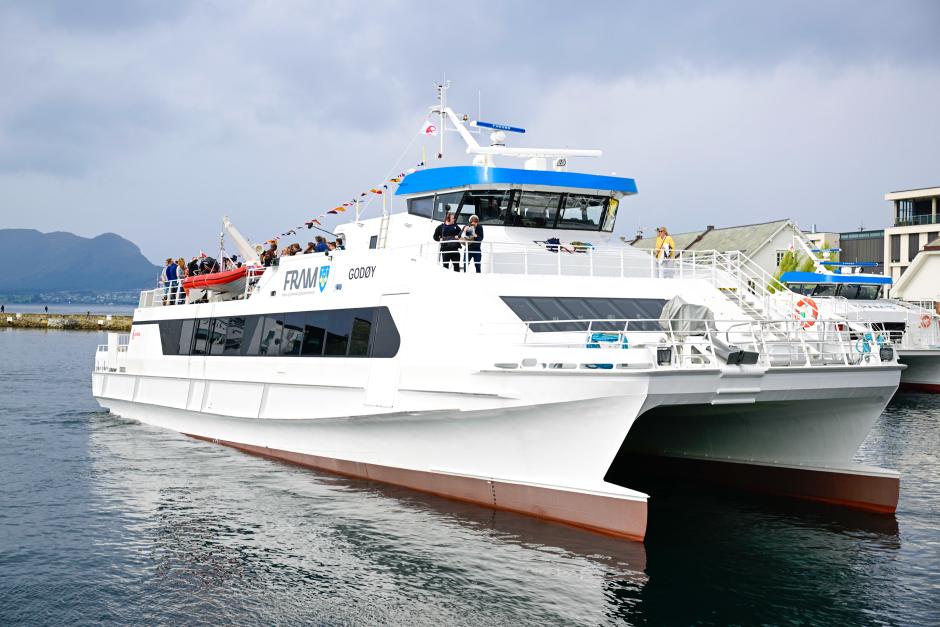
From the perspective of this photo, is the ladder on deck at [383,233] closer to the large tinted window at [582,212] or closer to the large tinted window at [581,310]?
the large tinted window at [582,212]

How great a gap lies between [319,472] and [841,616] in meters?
8.04

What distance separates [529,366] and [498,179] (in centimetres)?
409

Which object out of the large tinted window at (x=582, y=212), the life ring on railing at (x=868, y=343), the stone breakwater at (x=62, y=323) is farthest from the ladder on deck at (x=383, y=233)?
the stone breakwater at (x=62, y=323)

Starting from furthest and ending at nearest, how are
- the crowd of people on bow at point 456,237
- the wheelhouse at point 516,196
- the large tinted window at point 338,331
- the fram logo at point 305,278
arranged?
the fram logo at point 305,278 → the wheelhouse at point 516,196 → the large tinted window at point 338,331 → the crowd of people on bow at point 456,237

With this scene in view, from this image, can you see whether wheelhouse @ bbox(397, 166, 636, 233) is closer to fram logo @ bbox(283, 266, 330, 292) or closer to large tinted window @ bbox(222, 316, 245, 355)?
fram logo @ bbox(283, 266, 330, 292)

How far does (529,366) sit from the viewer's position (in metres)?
10.3

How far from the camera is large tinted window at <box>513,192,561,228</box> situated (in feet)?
45.2

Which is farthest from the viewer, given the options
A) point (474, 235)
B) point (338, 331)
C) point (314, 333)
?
point (314, 333)

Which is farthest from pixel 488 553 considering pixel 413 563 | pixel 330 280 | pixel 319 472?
pixel 330 280

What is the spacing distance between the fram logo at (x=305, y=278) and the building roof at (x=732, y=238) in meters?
36.7

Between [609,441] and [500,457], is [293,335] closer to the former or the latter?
[500,457]

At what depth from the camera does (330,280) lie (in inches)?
534

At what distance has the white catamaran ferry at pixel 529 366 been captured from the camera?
9945 mm

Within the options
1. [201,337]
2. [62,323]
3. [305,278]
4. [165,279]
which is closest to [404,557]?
[305,278]
